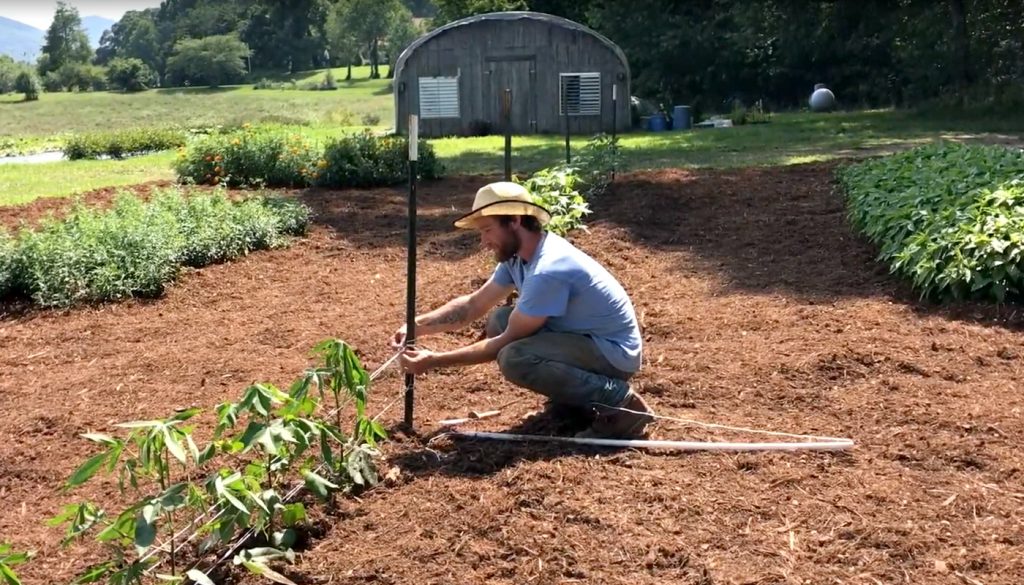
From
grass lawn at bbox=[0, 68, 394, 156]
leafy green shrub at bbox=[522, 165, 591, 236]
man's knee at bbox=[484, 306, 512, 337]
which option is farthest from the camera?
grass lawn at bbox=[0, 68, 394, 156]

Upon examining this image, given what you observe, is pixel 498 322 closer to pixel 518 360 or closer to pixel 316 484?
pixel 518 360

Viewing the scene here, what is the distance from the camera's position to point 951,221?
7.58 meters

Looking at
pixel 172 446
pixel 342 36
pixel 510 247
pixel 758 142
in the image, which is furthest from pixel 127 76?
pixel 172 446

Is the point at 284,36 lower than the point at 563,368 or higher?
higher

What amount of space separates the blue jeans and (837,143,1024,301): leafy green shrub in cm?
316

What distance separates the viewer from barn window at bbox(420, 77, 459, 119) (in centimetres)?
2373

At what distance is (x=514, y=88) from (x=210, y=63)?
5094 centimetres

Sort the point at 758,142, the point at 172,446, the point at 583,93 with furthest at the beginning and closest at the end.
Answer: the point at 583,93, the point at 758,142, the point at 172,446

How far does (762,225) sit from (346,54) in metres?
71.7

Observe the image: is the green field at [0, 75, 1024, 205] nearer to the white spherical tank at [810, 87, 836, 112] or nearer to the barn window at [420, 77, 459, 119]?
the white spherical tank at [810, 87, 836, 112]

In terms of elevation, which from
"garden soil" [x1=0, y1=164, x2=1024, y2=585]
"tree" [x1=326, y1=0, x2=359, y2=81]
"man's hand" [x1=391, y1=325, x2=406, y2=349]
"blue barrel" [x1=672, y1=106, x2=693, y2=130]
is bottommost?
"garden soil" [x1=0, y1=164, x2=1024, y2=585]

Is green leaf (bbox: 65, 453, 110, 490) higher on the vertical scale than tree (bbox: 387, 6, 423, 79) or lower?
lower

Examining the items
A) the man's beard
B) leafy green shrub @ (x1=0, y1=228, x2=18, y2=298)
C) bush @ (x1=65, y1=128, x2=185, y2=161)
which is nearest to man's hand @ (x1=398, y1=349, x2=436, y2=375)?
the man's beard

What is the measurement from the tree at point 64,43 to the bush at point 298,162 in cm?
6938
